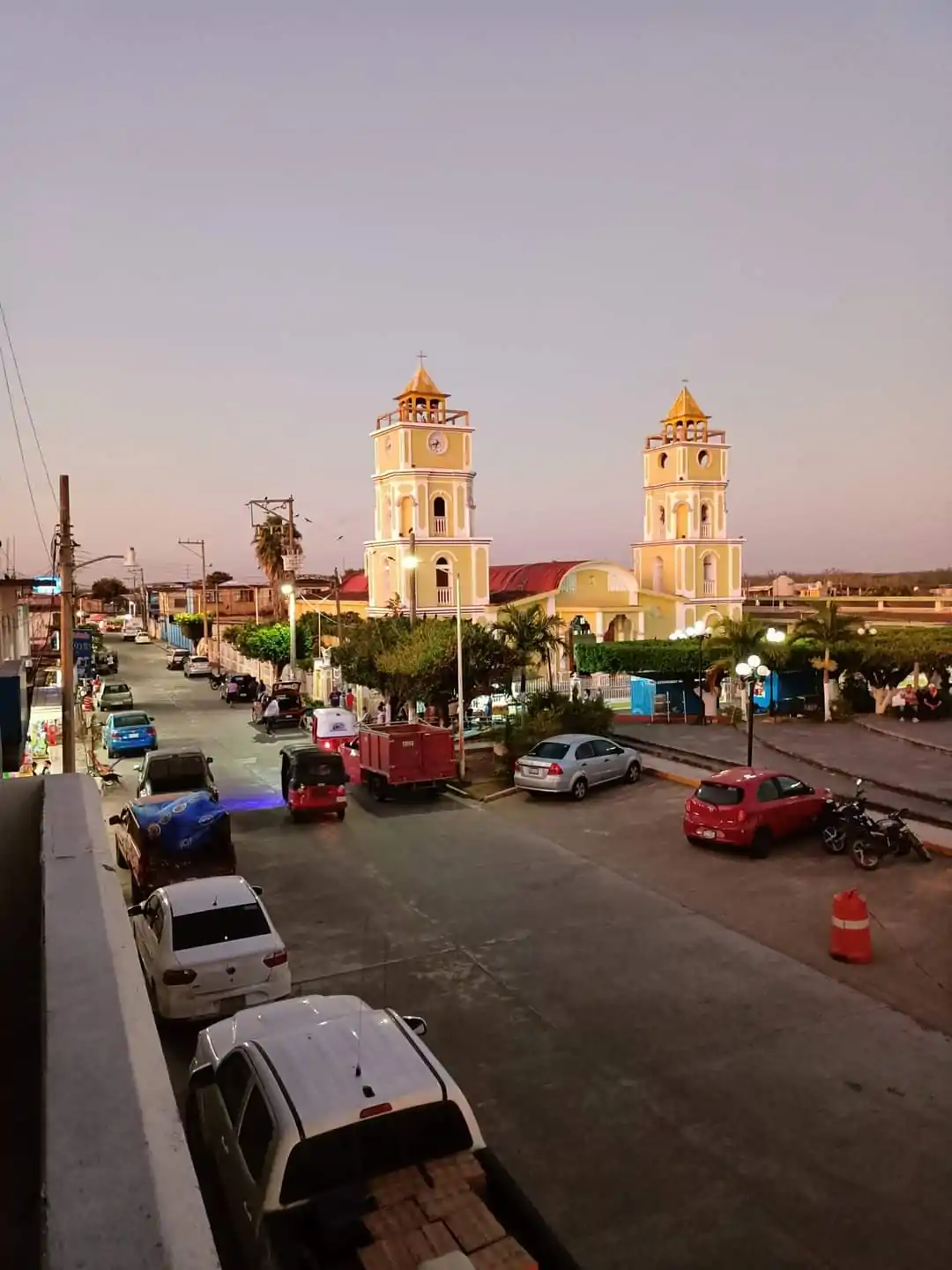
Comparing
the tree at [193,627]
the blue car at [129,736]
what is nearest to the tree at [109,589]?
the tree at [193,627]

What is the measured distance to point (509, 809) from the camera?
2142cm

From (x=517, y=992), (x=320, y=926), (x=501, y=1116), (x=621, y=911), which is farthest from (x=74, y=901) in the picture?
(x=621, y=911)

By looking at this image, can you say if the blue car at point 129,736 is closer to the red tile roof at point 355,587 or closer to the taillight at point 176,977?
the taillight at point 176,977

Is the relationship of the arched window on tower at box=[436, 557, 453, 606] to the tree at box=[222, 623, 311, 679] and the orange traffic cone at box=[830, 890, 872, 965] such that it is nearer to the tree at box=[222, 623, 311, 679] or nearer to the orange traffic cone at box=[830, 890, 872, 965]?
the tree at box=[222, 623, 311, 679]

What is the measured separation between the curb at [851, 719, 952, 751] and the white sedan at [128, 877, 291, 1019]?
20.2 meters

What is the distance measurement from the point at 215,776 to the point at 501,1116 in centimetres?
1912

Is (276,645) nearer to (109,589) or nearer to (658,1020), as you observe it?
(658,1020)

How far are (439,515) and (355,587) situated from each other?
21239 millimetres

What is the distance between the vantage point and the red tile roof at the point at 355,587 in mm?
65750

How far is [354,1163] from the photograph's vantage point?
19.9 feet

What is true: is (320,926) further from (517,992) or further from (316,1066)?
(316,1066)

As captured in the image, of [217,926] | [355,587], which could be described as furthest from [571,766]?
[355,587]

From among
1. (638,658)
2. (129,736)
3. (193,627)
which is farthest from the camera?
(193,627)

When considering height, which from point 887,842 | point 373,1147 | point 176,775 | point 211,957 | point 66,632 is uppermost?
point 66,632
